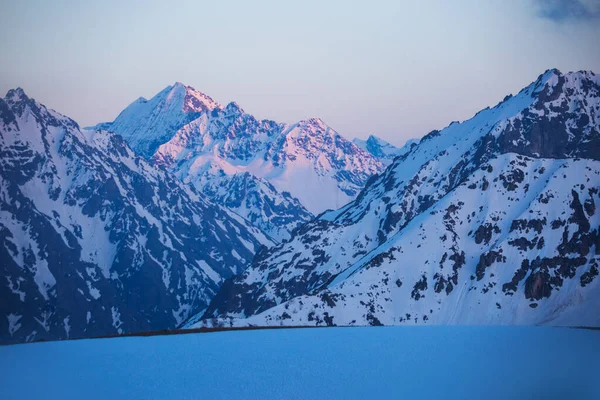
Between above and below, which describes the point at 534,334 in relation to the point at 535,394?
above

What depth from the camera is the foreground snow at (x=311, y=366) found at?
56.9 m

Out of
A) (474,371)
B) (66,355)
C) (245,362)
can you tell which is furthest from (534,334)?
(66,355)

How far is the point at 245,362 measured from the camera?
213 ft

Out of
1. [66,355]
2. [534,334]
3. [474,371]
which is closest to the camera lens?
[474,371]

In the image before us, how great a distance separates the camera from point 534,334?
8038 centimetres

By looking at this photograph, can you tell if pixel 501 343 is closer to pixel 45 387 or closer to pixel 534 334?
pixel 534 334

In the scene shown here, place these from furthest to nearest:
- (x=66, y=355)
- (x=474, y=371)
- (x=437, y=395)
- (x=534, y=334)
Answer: (x=534, y=334)
(x=66, y=355)
(x=474, y=371)
(x=437, y=395)

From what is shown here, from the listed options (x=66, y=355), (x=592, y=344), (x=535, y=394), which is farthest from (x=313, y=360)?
(x=592, y=344)

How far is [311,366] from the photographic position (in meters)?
63.3

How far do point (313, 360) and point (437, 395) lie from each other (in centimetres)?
1323

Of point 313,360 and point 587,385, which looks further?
point 313,360

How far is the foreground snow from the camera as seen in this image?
2240 inches

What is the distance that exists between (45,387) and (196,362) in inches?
492

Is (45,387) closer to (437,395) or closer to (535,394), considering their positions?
(437,395)
